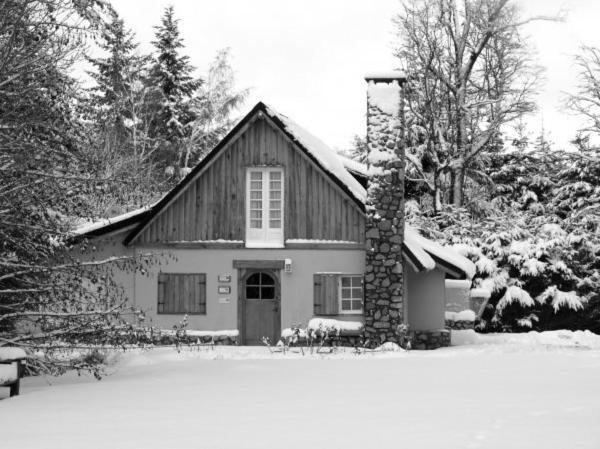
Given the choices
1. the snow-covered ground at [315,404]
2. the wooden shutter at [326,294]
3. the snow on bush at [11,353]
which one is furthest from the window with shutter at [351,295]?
the snow on bush at [11,353]

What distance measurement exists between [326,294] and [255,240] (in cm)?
211

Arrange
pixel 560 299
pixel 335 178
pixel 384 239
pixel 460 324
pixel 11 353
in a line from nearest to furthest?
pixel 11 353 → pixel 384 239 → pixel 335 178 → pixel 460 324 → pixel 560 299

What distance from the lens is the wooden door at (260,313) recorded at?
18891 millimetres

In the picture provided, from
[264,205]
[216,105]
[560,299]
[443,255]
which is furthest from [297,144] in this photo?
[216,105]

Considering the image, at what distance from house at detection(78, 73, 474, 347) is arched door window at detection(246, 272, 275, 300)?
24 mm

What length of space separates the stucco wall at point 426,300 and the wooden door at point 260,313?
3.34 metres

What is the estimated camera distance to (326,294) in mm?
18688

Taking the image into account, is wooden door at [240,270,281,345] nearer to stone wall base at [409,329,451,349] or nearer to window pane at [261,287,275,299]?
window pane at [261,287,275,299]

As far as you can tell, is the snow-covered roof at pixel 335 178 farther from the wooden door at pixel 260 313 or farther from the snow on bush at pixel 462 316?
the snow on bush at pixel 462 316

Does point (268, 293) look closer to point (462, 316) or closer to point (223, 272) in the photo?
point (223, 272)

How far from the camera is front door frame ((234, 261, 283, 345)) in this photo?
1888 centimetres

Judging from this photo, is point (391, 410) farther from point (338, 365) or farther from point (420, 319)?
point (420, 319)

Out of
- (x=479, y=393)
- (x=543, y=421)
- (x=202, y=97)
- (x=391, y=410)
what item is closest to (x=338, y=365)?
(x=479, y=393)

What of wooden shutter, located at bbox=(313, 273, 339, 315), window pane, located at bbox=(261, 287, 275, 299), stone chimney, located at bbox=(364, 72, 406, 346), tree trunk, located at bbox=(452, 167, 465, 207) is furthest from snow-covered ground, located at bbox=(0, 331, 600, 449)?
tree trunk, located at bbox=(452, 167, 465, 207)
